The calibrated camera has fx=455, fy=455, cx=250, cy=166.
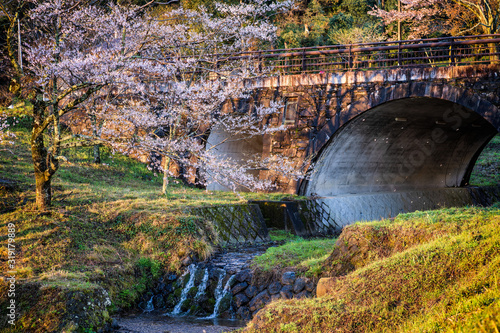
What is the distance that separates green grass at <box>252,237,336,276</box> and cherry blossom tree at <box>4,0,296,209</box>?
2.23 meters

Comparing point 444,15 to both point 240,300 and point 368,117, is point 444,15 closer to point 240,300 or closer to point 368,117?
point 368,117

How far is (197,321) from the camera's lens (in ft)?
29.1

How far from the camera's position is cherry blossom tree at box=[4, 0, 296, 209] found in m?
10.3

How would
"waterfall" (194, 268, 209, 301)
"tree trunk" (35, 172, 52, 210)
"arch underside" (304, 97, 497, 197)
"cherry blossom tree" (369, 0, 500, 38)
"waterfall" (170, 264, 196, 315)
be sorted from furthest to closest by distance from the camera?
"cherry blossom tree" (369, 0, 500, 38) < "arch underside" (304, 97, 497, 197) < "tree trunk" (35, 172, 52, 210) < "waterfall" (194, 268, 209, 301) < "waterfall" (170, 264, 196, 315)

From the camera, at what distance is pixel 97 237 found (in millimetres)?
10602

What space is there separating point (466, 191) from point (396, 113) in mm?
9695

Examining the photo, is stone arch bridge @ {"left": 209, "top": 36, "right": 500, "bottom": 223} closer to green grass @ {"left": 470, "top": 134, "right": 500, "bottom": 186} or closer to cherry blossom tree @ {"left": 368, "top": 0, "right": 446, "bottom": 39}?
green grass @ {"left": 470, "top": 134, "right": 500, "bottom": 186}

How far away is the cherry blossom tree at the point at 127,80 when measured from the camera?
10281 mm

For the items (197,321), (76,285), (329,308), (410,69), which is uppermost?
(410,69)

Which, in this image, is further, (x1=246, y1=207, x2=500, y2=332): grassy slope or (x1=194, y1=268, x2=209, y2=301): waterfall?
(x1=194, y1=268, x2=209, y2=301): waterfall

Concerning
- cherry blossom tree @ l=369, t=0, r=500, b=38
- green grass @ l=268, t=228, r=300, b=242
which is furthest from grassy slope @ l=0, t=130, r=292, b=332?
cherry blossom tree @ l=369, t=0, r=500, b=38

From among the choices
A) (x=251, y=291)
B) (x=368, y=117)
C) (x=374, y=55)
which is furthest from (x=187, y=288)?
(x=374, y=55)

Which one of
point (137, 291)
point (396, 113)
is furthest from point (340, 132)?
point (137, 291)

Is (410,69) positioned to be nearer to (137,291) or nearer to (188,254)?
(188,254)
